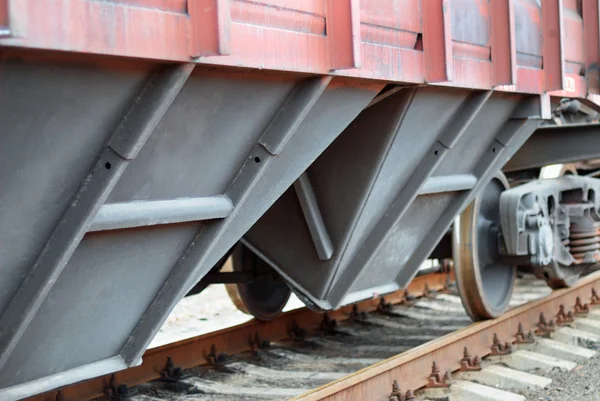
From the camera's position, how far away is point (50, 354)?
3041 mm

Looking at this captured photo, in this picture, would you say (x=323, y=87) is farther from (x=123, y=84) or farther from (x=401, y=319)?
(x=401, y=319)

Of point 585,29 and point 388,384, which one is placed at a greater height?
point 585,29

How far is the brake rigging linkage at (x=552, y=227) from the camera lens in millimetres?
6363

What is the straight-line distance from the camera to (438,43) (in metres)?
4.02

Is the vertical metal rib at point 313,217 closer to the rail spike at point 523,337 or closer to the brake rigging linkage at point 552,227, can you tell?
the brake rigging linkage at point 552,227

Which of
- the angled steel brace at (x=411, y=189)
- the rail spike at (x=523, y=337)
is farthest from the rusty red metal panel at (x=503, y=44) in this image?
the rail spike at (x=523, y=337)

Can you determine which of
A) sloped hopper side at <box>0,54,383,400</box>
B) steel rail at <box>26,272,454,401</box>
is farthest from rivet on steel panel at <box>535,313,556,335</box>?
sloped hopper side at <box>0,54,383,400</box>

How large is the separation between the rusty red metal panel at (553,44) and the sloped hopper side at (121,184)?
6.19 ft

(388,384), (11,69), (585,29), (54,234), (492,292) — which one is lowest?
(388,384)

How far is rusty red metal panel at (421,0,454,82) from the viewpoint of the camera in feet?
13.1

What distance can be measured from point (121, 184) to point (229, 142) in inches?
20.9

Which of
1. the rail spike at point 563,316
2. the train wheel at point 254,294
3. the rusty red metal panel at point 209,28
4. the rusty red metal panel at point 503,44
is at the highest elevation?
the rusty red metal panel at point 503,44

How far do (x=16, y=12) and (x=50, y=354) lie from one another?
143 centimetres

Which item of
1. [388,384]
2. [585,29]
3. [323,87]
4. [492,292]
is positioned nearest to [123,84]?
[323,87]
